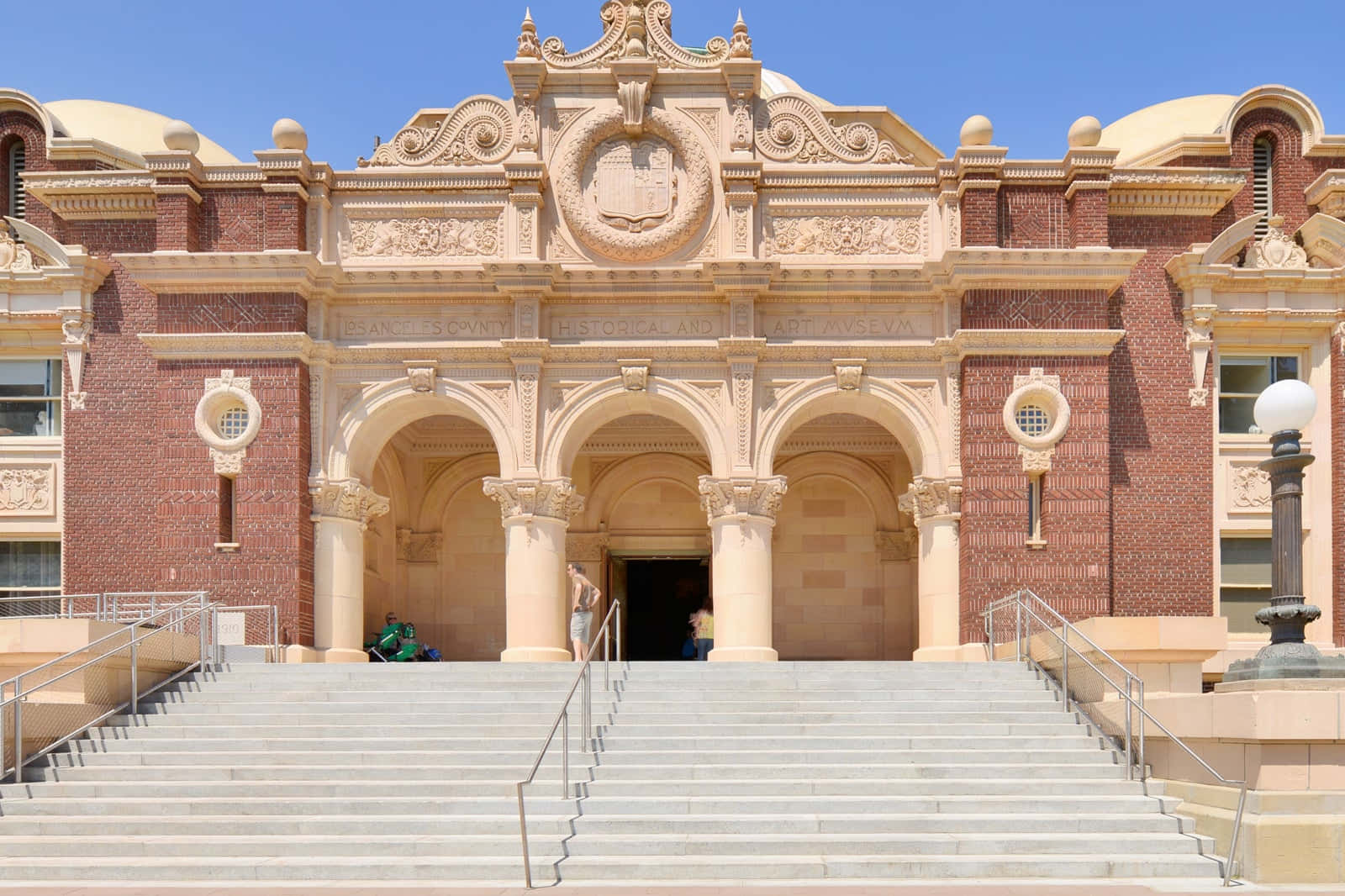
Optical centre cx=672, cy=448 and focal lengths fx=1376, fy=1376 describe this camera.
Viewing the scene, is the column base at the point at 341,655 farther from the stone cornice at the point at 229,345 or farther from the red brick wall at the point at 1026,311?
the red brick wall at the point at 1026,311

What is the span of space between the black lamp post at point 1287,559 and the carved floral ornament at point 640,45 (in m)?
12.1

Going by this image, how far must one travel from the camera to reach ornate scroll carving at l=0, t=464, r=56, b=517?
72.7ft

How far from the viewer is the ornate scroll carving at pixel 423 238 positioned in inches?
841

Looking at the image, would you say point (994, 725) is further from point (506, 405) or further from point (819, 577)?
point (819, 577)

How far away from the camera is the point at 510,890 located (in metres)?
11.1

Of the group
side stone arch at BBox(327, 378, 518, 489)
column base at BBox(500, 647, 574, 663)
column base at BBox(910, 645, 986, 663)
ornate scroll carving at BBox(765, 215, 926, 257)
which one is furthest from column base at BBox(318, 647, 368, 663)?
ornate scroll carving at BBox(765, 215, 926, 257)

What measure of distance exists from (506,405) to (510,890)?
36.1 feet

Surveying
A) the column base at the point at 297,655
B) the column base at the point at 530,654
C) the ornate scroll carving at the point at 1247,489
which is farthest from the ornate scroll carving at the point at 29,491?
the ornate scroll carving at the point at 1247,489

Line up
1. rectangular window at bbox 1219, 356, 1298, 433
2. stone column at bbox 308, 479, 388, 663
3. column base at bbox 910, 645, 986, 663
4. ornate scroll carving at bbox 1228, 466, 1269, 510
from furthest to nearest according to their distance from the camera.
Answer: rectangular window at bbox 1219, 356, 1298, 433 → ornate scroll carving at bbox 1228, 466, 1269, 510 → stone column at bbox 308, 479, 388, 663 → column base at bbox 910, 645, 986, 663

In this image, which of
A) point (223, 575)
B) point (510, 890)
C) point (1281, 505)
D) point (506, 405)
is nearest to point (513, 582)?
point (506, 405)

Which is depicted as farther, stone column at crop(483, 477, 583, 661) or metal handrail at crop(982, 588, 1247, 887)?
stone column at crop(483, 477, 583, 661)

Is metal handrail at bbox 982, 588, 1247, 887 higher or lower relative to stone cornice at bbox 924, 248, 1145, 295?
lower

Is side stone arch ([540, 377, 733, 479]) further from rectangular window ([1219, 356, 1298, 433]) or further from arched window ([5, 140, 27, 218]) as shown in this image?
arched window ([5, 140, 27, 218])

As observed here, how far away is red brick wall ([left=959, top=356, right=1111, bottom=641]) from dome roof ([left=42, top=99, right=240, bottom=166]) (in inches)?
560
